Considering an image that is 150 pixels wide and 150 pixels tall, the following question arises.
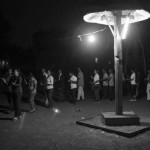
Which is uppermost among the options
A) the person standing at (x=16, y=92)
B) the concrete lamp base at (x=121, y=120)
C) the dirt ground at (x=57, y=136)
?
the person standing at (x=16, y=92)

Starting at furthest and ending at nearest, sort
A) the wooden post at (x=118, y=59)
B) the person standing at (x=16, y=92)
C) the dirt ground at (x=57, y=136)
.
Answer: the person standing at (x=16, y=92), the wooden post at (x=118, y=59), the dirt ground at (x=57, y=136)

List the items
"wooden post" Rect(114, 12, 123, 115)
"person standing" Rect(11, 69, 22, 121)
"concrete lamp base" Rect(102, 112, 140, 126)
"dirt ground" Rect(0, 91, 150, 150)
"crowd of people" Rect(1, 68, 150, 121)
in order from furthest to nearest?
"crowd of people" Rect(1, 68, 150, 121) < "person standing" Rect(11, 69, 22, 121) < "wooden post" Rect(114, 12, 123, 115) < "concrete lamp base" Rect(102, 112, 140, 126) < "dirt ground" Rect(0, 91, 150, 150)

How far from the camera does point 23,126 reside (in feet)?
31.0

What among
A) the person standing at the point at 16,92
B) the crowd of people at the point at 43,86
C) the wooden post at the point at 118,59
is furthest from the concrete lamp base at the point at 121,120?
the crowd of people at the point at 43,86

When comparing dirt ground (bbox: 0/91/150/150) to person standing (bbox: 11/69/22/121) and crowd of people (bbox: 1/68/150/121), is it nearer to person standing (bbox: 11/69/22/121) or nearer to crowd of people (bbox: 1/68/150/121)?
person standing (bbox: 11/69/22/121)

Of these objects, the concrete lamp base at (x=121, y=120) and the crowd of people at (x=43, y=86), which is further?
the crowd of people at (x=43, y=86)

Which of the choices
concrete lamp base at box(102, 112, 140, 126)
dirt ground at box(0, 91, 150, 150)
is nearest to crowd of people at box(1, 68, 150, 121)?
dirt ground at box(0, 91, 150, 150)

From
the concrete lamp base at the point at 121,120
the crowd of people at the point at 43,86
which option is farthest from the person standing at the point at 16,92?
the concrete lamp base at the point at 121,120

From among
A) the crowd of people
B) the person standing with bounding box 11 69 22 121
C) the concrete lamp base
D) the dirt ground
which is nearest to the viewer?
the dirt ground

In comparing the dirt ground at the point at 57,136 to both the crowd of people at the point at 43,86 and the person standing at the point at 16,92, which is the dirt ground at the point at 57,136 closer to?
the person standing at the point at 16,92

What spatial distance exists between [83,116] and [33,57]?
39772 millimetres

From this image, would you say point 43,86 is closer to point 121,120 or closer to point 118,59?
point 118,59

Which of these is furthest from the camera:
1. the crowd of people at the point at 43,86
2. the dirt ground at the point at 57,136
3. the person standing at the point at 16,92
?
the crowd of people at the point at 43,86

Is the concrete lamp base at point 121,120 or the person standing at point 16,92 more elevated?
the person standing at point 16,92
